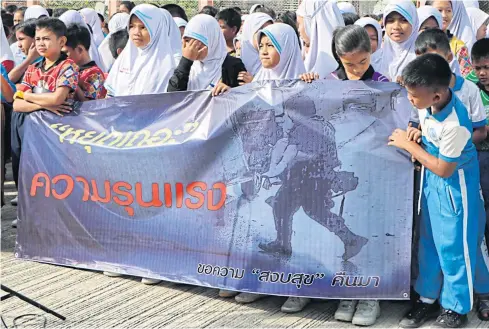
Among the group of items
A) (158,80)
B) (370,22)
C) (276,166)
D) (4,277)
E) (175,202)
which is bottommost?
(4,277)

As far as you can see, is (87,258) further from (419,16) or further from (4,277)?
(419,16)

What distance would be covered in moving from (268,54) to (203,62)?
54 cm

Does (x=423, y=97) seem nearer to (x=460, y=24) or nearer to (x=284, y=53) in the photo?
(x=284, y=53)

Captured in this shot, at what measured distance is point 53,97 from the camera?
495 cm

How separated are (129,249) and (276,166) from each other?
1163 mm

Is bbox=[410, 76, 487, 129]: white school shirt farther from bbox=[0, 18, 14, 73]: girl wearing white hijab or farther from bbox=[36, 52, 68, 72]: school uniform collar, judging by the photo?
bbox=[0, 18, 14, 73]: girl wearing white hijab

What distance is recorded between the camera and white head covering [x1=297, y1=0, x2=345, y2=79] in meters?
5.06

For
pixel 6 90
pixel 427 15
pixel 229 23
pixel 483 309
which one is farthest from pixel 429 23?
pixel 6 90

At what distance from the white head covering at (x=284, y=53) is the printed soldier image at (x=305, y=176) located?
23.6 inches

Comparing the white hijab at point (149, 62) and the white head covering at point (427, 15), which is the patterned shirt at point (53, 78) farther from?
the white head covering at point (427, 15)

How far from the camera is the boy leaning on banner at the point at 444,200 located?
3.69 meters

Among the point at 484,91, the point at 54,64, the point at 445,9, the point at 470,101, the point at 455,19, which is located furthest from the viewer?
the point at 455,19

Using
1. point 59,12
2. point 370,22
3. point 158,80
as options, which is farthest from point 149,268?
point 59,12

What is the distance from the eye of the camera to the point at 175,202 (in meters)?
4.45
